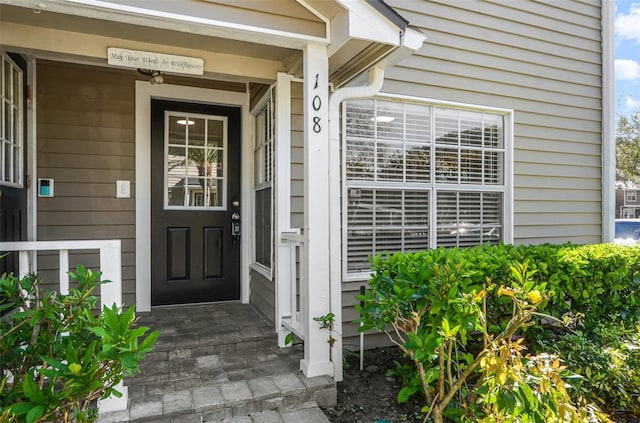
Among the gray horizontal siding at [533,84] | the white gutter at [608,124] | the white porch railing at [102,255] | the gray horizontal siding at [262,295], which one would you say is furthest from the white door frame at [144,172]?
the white gutter at [608,124]

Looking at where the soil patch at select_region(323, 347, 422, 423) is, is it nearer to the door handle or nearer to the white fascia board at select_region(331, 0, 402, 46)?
the door handle

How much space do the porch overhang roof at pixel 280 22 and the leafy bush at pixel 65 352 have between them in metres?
1.37

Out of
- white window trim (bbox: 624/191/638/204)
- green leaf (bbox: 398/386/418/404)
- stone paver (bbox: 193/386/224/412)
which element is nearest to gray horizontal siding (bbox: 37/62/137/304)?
stone paver (bbox: 193/386/224/412)

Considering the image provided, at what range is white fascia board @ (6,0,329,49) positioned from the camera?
6.48ft

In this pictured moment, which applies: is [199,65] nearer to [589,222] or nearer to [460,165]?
[460,165]

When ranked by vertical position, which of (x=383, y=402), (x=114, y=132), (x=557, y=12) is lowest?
(x=383, y=402)

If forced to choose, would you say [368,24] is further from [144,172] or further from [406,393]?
[144,172]

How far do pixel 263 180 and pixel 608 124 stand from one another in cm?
405

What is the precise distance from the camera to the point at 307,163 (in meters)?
2.48

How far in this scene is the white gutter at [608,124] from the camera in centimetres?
444

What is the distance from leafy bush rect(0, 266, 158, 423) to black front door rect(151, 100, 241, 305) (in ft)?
5.78

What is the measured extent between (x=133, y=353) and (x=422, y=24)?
3.55m

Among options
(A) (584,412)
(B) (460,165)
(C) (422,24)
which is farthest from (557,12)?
(A) (584,412)

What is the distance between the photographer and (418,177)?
11.9 ft
